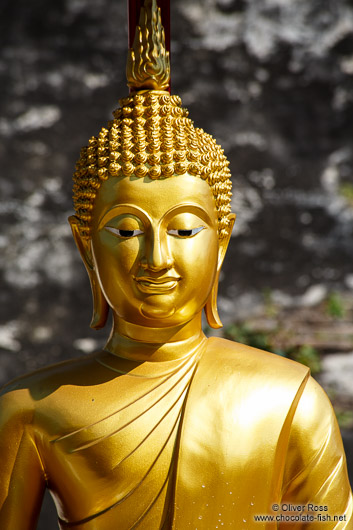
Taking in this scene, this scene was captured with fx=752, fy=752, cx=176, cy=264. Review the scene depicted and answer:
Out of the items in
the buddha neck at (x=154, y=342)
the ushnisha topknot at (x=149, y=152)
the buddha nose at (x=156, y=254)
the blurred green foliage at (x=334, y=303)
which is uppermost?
the blurred green foliage at (x=334, y=303)

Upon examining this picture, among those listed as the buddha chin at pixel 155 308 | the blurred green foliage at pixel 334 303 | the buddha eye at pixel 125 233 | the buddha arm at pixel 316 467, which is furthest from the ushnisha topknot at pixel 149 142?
the blurred green foliage at pixel 334 303

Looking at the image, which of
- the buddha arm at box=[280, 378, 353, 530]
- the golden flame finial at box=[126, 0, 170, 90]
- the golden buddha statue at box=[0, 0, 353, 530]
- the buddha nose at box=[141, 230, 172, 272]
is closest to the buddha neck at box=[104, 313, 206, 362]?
the golden buddha statue at box=[0, 0, 353, 530]

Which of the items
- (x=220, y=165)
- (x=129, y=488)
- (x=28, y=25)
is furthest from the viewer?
(x=28, y=25)

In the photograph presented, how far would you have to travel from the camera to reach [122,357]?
191cm

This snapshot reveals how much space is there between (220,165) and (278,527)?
91cm

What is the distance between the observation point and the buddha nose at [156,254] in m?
1.72

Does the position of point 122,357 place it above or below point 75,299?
below

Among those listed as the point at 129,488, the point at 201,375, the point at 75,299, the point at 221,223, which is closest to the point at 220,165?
the point at 221,223

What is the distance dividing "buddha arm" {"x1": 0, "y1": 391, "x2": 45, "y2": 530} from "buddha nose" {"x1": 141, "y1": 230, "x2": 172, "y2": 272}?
1.57ft

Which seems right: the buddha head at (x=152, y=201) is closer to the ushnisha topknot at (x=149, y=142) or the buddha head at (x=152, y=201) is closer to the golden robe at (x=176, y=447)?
the ushnisha topknot at (x=149, y=142)

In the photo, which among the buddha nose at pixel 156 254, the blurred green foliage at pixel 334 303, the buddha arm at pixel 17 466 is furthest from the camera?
the blurred green foliage at pixel 334 303

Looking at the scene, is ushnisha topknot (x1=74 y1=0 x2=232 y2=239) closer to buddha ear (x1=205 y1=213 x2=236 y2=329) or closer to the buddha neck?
buddha ear (x1=205 y1=213 x2=236 y2=329)

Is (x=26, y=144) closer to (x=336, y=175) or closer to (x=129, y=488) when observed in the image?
(x=336, y=175)

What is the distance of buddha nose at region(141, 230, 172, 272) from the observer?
5.65 feet
